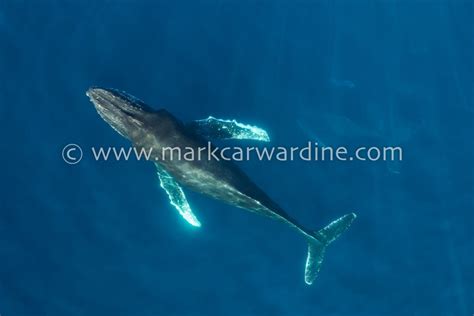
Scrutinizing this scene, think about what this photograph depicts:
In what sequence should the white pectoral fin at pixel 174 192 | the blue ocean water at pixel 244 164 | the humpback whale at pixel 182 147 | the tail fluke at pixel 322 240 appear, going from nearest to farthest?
1. the humpback whale at pixel 182 147
2. the white pectoral fin at pixel 174 192
3. the tail fluke at pixel 322 240
4. the blue ocean water at pixel 244 164

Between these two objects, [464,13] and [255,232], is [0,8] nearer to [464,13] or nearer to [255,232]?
[255,232]

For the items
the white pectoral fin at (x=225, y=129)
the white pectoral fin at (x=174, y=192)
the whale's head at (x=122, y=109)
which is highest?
the white pectoral fin at (x=225, y=129)

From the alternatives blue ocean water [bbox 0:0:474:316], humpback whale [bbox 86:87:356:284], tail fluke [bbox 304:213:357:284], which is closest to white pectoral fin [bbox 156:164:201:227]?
humpback whale [bbox 86:87:356:284]

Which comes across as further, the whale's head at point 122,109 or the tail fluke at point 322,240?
the tail fluke at point 322,240

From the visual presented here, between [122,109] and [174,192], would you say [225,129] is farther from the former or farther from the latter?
[122,109]

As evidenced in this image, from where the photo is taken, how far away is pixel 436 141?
65.3 ft

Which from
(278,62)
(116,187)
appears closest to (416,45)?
(278,62)

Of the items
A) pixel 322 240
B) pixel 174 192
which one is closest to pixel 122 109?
pixel 174 192

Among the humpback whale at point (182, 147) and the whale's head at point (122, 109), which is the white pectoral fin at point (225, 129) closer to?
the humpback whale at point (182, 147)

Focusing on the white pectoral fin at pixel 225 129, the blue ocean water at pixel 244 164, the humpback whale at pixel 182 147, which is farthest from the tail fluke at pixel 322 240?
the white pectoral fin at pixel 225 129

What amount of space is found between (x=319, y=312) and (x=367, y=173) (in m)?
5.88

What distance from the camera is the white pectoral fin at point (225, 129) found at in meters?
17.2

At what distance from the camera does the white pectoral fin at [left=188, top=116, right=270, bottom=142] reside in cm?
1725

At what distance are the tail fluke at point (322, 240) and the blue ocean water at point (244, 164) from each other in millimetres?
1461
